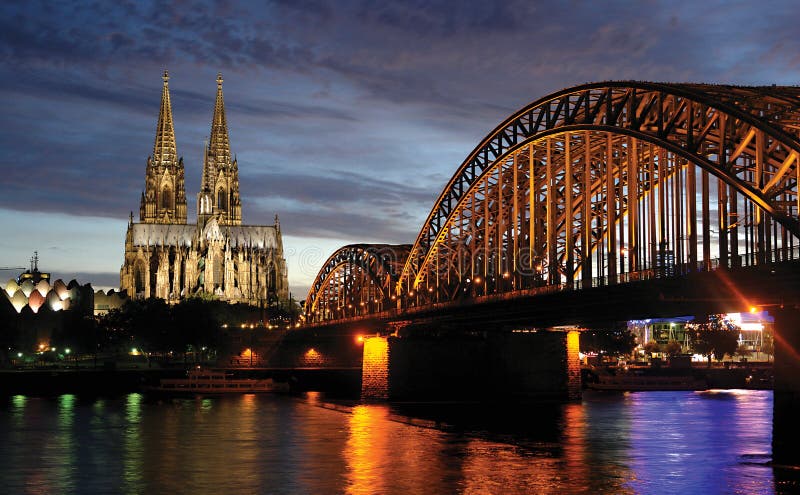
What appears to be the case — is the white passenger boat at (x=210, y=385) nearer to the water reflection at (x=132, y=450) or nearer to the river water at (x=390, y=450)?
the water reflection at (x=132, y=450)

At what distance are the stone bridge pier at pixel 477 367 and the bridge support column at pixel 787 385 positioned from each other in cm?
4941

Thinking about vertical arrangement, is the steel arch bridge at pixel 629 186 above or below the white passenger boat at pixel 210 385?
above

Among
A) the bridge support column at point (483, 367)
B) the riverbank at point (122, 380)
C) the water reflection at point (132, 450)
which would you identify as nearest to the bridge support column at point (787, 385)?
the water reflection at point (132, 450)

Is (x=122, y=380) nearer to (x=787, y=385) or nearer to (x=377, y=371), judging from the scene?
(x=377, y=371)

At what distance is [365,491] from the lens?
5044 cm

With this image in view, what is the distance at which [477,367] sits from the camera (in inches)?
4094

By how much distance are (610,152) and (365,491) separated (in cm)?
2615

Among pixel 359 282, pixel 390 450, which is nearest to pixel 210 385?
pixel 359 282

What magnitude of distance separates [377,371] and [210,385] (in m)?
40.7

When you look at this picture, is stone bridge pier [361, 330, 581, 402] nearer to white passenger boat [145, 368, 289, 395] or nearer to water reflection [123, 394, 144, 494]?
water reflection [123, 394, 144, 494]

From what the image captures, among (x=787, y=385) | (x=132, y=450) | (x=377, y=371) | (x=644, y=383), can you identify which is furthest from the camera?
(x=644, y=383)

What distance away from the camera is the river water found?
52.8 meters

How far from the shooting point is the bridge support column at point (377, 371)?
10625 cm

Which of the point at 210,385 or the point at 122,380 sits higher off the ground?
the point at 122,380
